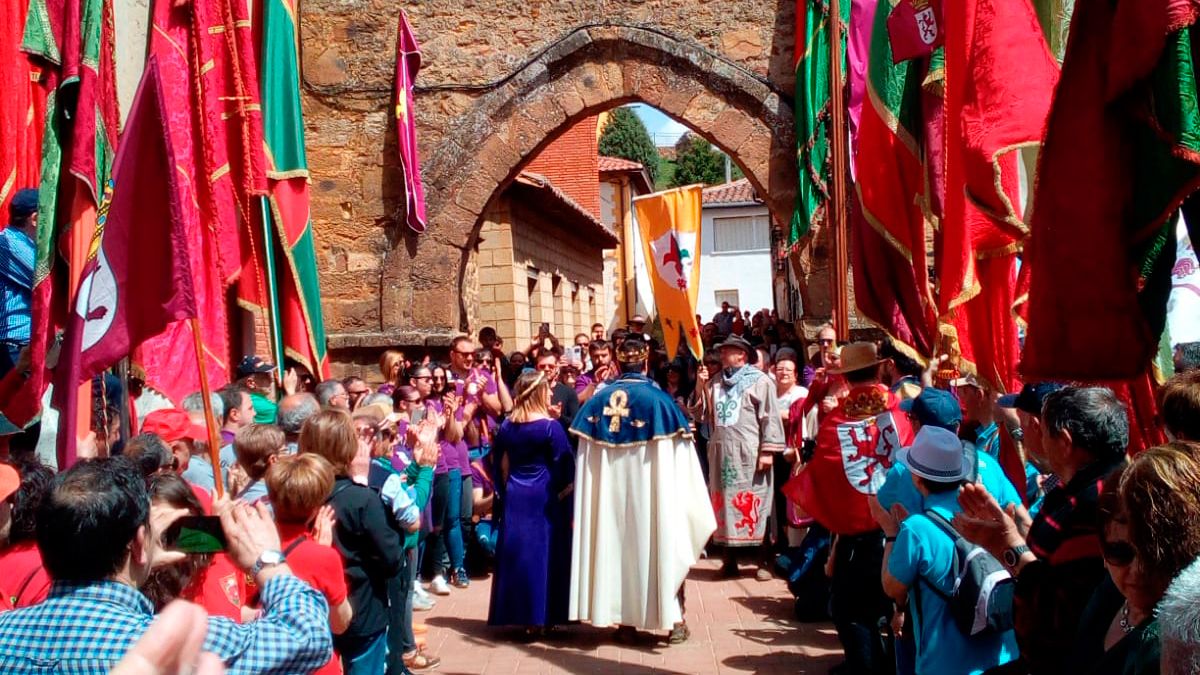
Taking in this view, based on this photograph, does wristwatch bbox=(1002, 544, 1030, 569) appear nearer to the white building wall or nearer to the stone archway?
the stone archway

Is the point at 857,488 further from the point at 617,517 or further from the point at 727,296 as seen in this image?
the point at 727,296

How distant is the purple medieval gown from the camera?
277 inches

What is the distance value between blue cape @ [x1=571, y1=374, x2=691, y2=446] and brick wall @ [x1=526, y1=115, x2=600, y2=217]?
71.4ft

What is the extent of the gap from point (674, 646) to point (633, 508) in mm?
827

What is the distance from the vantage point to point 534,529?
23.2ft

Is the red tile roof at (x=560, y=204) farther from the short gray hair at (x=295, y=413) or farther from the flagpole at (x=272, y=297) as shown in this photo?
the short gray hair at (x=295, y=413)

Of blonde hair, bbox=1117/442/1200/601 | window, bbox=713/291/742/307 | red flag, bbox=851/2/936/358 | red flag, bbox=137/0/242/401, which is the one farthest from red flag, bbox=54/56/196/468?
window, bbox=713/291/742/307

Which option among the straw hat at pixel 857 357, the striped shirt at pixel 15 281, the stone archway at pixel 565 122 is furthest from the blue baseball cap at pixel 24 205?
the stone archway at pixel 565 122

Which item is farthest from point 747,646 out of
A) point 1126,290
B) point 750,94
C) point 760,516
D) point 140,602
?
point 750,94

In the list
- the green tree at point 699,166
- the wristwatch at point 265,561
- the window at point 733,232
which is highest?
the green tree at point 699,166

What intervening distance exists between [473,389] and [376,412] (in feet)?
12.6

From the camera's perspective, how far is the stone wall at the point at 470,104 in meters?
10.9

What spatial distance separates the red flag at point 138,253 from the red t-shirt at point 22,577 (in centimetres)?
103

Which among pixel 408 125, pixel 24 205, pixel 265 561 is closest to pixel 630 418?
pixel 24 205
